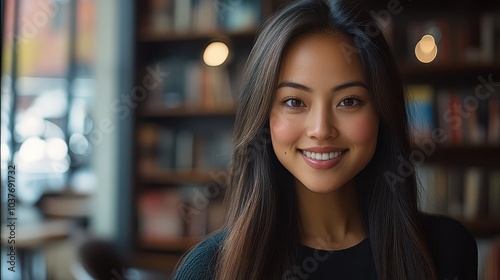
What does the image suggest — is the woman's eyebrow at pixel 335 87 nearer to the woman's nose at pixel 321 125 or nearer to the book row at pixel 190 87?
the woman's nose at pixel 321 125

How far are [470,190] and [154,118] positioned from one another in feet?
4.09

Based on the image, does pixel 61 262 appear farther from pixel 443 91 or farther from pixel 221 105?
pixel 443 91

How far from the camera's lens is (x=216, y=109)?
2.14 metres

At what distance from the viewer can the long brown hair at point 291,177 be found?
2.82 ft

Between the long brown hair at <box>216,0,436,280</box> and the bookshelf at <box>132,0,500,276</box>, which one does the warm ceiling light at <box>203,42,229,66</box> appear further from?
the long brown hair at <box>216,0,436,280</box>

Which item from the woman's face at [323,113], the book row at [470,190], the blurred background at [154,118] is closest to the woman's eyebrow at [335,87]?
the woman's face at [323,113]

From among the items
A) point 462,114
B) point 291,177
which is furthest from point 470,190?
point 291,177

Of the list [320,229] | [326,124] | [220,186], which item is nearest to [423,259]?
[320,229]

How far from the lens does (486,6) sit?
2.07 meters

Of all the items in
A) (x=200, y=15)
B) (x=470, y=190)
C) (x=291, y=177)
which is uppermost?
(x=200, y=15)

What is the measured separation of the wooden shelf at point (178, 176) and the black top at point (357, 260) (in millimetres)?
1223

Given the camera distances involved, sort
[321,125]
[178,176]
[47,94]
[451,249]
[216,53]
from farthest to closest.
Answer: [216,53] < [178,176] < [47,94] < [451,249] < [321,125]

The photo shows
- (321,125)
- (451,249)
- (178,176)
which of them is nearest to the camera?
(321,125)

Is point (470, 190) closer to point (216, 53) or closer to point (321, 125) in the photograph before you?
point (216, 53)
